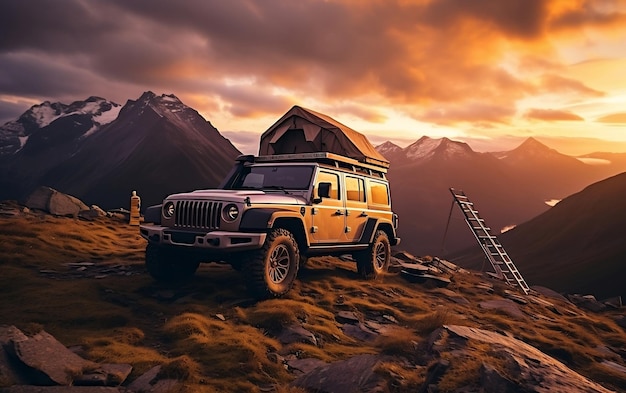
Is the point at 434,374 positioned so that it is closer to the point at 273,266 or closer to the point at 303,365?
the point at 303,365

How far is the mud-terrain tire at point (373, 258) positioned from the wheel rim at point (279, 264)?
352 centimetres

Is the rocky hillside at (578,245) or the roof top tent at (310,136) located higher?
the roof top tent at (310,136)

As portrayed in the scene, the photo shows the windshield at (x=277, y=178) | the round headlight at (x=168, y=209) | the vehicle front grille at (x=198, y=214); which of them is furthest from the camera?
the windshield at (x=277, y=178)

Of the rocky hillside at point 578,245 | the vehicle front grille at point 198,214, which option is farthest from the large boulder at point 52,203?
the rocky hillside at point 578,245

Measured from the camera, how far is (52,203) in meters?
18.4

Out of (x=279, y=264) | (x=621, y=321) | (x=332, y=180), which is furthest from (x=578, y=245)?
(x=279, y=264)

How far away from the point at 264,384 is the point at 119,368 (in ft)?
5.32

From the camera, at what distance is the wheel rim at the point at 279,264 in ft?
24.5

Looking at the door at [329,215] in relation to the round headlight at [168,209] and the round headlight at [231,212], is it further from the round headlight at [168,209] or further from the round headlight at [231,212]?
the round headlight at [168,209]

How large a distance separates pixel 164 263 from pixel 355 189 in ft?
15.2

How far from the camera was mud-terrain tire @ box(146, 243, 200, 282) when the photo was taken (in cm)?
819

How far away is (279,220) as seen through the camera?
757 centimetres

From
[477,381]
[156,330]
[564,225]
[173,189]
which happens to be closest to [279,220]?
[156,330]

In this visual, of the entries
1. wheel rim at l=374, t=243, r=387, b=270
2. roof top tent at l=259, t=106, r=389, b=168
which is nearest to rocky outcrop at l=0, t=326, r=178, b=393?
wheel rim at l=374, t=243, r=387, b=270
